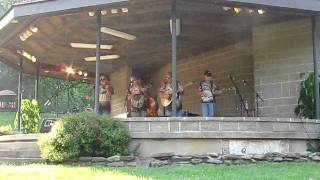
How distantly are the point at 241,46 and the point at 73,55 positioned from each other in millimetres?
5752

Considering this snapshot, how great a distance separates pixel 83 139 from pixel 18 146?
218 cm

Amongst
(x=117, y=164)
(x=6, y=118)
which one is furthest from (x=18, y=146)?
(x=6, y=118)

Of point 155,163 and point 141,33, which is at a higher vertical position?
point 141,33

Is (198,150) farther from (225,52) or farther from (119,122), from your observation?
(225,52)

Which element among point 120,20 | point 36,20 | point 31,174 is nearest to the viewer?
point 31,174

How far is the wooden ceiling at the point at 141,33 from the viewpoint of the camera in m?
13.0

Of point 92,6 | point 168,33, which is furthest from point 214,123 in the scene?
point 168,33

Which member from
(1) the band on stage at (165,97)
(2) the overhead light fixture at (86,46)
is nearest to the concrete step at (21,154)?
(1) the band on stage at (165,97)

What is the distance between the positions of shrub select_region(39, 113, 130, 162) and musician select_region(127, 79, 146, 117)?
13.4 ft

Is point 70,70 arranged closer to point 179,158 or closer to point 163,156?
point 163,156

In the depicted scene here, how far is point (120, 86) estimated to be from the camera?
804 inches

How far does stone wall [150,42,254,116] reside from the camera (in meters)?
15.4

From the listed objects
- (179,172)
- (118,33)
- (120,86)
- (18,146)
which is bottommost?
(179,172)

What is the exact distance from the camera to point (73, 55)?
1789 centimetres
